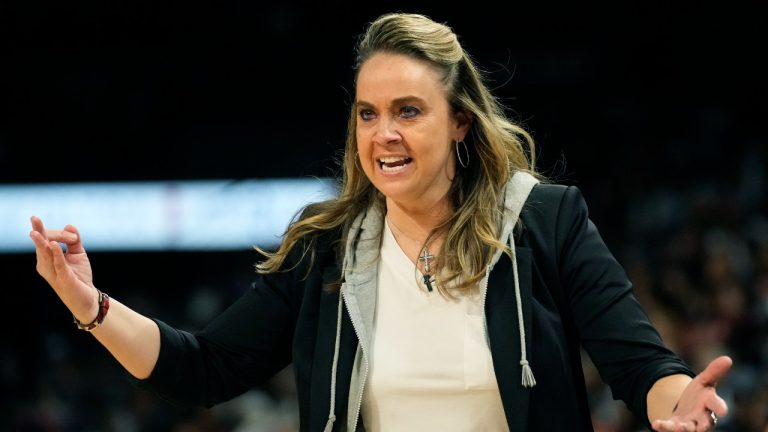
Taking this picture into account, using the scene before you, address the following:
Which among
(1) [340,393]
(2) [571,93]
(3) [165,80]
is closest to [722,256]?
(2) [571,93]

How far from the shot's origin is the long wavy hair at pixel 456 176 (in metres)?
2.17

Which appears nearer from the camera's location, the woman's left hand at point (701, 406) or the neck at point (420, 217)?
the woman's left hand at point (701, 406)

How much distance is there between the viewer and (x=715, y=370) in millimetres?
1767

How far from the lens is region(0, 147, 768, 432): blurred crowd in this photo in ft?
16.4

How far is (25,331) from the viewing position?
22.5 feet

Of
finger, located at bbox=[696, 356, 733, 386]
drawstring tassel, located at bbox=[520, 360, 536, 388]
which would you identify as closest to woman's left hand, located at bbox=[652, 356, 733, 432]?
finger, located at bbox=[696, 356, 733, 386]

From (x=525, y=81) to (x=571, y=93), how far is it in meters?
0.27

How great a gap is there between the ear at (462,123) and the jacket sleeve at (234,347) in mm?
399

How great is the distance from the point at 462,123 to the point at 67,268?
31.2 inches

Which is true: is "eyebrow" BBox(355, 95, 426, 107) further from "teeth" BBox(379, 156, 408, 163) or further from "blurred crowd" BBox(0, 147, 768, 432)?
"blurred crowd" BBox(0, 147, 768, 432)

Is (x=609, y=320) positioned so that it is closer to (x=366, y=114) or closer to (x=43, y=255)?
(x=366, y=114)

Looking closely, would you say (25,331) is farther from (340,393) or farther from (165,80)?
(340,393)

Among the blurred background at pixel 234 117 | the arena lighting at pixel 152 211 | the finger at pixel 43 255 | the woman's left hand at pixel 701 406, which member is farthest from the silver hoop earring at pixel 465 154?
the arena lighting at pixel 152 211

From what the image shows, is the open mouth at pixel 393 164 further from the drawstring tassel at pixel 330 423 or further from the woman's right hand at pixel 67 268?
the woman's right hand at pixel 67 268
